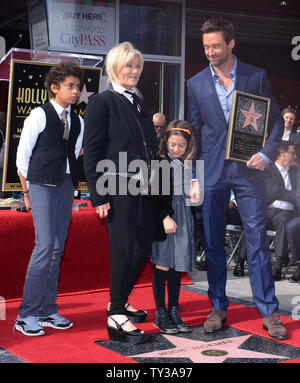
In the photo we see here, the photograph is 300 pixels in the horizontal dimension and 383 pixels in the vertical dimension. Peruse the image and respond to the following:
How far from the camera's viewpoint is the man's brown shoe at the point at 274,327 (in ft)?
12.4

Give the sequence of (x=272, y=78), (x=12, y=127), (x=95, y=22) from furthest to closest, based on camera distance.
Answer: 1. (x=272, y=78)
2. (x=95, y=22)
3. (x=12, y=127)

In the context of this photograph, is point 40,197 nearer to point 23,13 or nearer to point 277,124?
point 277,124

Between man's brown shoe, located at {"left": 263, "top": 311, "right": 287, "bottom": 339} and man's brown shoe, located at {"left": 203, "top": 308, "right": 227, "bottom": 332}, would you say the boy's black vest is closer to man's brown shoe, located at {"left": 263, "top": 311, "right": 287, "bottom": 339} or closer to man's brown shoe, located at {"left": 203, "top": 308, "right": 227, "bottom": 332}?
man's brown shoe, located at {"left": 203, "top": 308, "right": 227, "bottom": 332}

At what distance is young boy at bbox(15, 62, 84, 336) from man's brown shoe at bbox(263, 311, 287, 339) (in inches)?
57.3

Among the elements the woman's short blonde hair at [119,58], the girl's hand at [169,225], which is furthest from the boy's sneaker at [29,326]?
the woman's short blonde hair at [119,58]

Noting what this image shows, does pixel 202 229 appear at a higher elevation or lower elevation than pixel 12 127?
lower

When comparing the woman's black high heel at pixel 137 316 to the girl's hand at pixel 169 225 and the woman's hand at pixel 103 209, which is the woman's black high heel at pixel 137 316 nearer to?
the girl's hand at pixel 169 225

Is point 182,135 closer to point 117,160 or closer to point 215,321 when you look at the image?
point 117,160

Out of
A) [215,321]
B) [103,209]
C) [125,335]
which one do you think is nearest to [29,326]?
[125,335]

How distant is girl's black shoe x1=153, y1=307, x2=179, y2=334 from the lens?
3.92 metres
